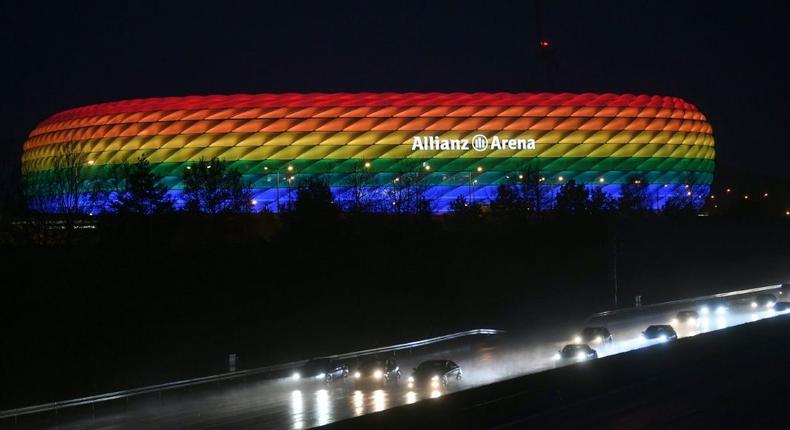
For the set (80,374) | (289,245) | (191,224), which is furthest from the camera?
(191,224)

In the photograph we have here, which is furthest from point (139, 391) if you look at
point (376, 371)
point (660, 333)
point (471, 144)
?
point (471, 144)

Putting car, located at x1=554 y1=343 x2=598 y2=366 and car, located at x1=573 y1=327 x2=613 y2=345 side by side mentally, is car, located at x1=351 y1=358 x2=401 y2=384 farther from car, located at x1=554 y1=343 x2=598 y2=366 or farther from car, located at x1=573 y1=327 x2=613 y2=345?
car, located at x1=573 y1=327 x2=613 y2=345

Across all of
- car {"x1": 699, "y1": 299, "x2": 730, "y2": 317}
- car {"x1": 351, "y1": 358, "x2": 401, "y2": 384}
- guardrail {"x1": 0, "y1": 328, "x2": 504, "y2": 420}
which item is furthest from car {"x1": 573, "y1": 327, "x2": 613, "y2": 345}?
car {"x1": 699, "y1": 299, "x2": 730, "y2": 317}

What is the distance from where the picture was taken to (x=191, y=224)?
61.1 m

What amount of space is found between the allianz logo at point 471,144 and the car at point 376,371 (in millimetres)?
69215

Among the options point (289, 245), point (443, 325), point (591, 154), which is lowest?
point (443, 325)

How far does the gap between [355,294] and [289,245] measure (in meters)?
5.44

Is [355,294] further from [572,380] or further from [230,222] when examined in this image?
[572,380]

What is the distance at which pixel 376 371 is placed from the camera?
33750 millimetres

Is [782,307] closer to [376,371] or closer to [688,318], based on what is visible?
[688,318]

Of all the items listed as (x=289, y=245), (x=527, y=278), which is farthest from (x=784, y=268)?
(x=289, y=245)

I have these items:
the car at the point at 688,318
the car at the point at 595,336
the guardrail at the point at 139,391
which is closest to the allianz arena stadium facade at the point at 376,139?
the car at the point at 688,318

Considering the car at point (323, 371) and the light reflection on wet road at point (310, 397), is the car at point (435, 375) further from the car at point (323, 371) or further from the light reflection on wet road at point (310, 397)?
the car at point (323, 371)

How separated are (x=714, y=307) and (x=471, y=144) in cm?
5364
